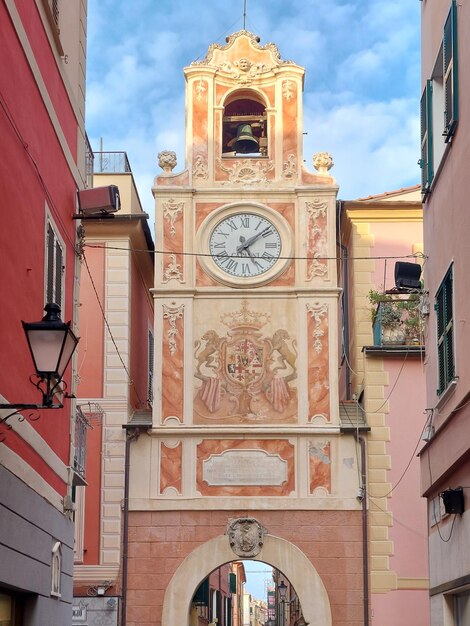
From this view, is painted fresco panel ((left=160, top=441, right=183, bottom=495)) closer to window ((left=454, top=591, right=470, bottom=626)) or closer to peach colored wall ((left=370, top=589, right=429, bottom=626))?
peach colored wall ((left=370, top=589, right=429, bottom=626))

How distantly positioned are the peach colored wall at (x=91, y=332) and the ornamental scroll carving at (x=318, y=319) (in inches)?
148

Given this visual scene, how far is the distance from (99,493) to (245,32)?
8.96 meters

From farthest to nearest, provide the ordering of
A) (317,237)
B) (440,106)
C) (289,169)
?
(289,169), (317,237), (440,106)

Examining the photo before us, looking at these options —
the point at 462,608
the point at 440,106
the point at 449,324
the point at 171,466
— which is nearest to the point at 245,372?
the point at 171,466

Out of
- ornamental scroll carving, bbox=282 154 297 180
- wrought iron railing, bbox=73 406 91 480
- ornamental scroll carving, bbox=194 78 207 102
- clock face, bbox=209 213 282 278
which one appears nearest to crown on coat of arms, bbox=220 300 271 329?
clock face, bbox=209 213 282 278

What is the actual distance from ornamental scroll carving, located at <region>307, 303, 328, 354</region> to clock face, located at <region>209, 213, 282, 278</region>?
1.12 meters

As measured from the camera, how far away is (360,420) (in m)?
20.6

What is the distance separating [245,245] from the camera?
838 inches

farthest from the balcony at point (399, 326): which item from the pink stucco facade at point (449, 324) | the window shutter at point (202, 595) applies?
the window shutter at point (202, 595)

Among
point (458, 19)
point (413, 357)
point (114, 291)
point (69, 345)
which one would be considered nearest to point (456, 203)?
point (458, 19)

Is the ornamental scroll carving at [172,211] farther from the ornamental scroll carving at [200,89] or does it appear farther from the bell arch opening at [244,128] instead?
the ornamental scroll carving at [200,89]

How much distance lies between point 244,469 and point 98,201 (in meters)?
8.62

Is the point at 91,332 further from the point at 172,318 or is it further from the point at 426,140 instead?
the point at 426,140

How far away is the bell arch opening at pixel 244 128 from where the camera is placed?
21.9 m
